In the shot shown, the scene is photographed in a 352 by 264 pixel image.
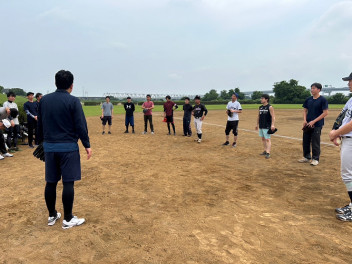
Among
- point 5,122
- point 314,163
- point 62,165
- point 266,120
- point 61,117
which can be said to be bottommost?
point 314,163

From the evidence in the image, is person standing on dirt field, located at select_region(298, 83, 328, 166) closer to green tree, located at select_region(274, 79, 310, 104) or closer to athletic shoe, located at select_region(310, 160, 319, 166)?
athletic shoe, located at select_region(310, 160, 319, 166)

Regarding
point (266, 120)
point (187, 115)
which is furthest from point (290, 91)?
point (266, 120)

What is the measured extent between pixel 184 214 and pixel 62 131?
7.13ft

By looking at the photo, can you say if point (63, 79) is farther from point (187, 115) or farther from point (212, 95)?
point (212, 95)

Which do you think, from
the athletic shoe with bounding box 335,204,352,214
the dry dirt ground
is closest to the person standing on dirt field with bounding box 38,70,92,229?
the dry dirt ground

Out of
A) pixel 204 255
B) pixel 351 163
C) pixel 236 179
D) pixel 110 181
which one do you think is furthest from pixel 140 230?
pixel 351 163

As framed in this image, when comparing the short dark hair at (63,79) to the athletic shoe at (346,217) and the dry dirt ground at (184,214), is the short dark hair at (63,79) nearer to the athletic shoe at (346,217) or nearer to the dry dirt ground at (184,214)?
the dry dirt ground at (184,214)

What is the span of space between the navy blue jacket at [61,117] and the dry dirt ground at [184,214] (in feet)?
4.36

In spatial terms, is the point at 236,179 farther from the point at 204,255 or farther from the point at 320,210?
the point at 204,255

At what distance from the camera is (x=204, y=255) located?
246 cm

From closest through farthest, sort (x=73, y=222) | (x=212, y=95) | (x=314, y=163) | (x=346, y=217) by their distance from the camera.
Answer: (x=73, y=222) → (x=346, y=217) → (x=314, y=163) → (x=212, y=95)

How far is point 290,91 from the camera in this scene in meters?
75.6

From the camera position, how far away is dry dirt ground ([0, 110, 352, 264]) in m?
2.52

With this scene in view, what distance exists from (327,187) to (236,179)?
1.81 m
